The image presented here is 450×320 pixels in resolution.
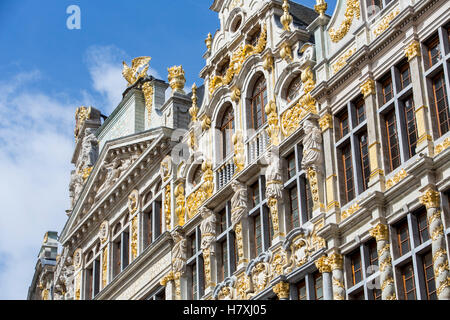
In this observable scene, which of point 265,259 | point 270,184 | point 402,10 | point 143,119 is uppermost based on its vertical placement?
point 143,119

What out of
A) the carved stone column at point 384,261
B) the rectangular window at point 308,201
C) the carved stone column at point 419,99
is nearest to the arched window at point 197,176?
the rectangular window at point 308,201

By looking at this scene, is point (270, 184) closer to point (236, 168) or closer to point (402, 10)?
point (236, 168)

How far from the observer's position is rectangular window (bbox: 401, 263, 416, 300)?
2672 centimetres

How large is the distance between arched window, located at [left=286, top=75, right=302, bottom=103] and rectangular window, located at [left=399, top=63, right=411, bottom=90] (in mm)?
4446

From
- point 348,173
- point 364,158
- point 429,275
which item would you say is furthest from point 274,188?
point 429,275

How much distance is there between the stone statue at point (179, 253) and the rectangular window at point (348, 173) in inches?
308

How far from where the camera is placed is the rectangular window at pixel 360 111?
30.2 meters

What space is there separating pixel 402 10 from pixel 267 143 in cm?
625

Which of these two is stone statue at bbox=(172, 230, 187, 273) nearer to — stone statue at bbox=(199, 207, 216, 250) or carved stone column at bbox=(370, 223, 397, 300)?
stone statue at bbox=(199, 207, 216, 250)

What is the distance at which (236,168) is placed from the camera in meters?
34.6

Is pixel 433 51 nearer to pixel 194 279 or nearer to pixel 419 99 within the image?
pixel 419 99

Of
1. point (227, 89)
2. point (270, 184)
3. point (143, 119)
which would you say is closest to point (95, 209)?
point (143, 119)

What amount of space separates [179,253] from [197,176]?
8.60 feet

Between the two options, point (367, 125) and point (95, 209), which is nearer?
point (367, 125)
